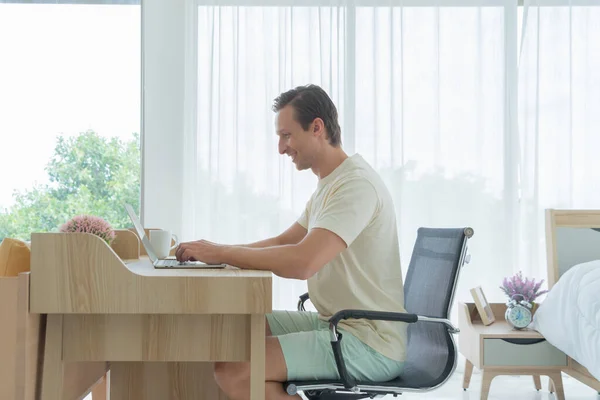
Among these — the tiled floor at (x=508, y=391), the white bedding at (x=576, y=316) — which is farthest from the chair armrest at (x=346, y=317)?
the tiled floor at (x=508, y=391)

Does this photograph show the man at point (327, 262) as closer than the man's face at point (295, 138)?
Yes

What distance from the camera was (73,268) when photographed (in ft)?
4.36

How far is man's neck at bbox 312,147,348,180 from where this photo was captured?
191 cm

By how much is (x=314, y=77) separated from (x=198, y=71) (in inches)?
25.6

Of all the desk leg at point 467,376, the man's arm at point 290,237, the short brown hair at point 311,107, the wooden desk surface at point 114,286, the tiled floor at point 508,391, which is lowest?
the tiled floor at point 508,391

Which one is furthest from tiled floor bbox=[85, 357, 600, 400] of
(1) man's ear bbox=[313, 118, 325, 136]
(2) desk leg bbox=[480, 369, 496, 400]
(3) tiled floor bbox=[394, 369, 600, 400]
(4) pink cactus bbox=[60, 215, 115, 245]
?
(1) man's ear bbox=[313, 118, 325, 136]

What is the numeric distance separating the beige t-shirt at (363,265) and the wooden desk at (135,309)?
1.09 ft

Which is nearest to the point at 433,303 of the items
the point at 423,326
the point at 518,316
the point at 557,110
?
the point at 423,326

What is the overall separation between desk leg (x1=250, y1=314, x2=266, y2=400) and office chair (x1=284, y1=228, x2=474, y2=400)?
0.17m

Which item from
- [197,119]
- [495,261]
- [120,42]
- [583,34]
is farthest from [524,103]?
[120,42]

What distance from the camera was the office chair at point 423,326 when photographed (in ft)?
5.19

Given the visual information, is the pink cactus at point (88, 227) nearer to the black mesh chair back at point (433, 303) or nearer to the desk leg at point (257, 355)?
the desk leg at point (257, 355)

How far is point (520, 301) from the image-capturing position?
309cm

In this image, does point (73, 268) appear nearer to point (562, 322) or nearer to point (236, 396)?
point (236, 396)
